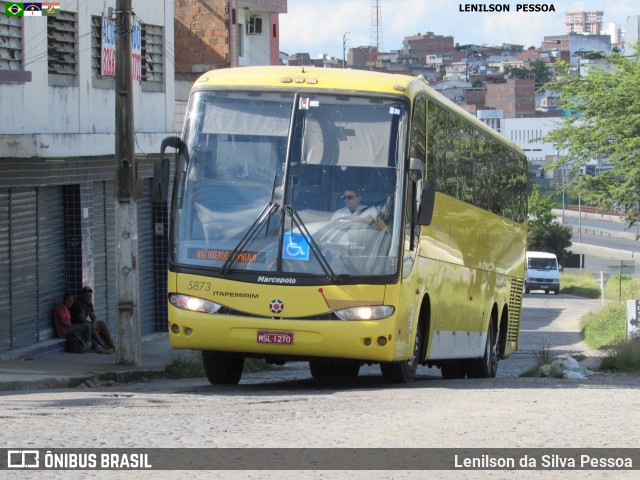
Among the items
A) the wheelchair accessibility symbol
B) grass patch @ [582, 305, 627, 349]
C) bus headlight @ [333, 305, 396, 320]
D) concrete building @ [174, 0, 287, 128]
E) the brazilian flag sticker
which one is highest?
concrete building @ [174, 0, 287, 128]

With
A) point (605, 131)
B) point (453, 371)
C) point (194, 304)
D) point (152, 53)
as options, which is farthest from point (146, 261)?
point (605, 131)

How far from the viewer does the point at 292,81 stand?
1491 centimetres

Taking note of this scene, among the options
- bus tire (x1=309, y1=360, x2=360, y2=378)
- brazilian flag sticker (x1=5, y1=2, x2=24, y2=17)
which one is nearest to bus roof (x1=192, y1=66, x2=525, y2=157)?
bus tire (x1=309, y1=360, x2=360, y2=378)

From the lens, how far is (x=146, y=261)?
94.4 feet

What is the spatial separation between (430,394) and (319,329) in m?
1.36

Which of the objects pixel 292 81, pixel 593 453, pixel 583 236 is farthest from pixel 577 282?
pixel 593 453

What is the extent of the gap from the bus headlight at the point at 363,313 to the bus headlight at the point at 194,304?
1.34m

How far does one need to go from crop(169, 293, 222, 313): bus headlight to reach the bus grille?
11191mm

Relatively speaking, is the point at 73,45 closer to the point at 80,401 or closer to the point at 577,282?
the point at 80,401

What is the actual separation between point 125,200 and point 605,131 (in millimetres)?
33957

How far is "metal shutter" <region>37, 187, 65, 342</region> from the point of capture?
2298 cm

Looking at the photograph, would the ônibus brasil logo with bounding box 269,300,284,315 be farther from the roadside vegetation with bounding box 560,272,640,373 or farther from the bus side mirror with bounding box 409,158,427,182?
the roadside vegetation with bounding box 560,272,640,373

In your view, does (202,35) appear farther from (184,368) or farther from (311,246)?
(311,246)

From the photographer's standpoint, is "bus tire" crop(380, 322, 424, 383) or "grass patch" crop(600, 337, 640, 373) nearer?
"bus tire" crop(380, 322, 424, 383)
